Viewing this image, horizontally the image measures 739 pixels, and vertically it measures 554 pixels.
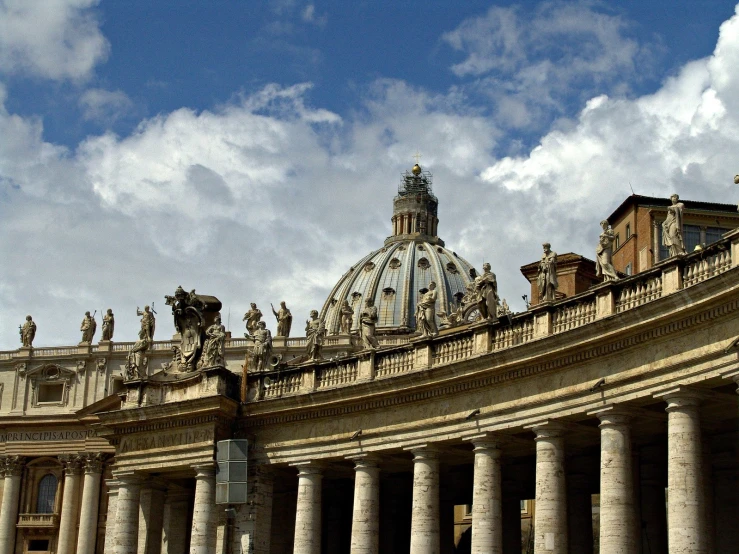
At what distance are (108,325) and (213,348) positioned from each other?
215ft

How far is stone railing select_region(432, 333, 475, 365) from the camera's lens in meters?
43.9

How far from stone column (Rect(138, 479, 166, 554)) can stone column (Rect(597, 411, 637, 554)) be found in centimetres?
2211

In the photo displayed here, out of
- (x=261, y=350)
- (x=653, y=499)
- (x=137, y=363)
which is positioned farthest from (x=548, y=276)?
(x=137, y=363)

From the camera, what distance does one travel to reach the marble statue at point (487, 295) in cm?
4575

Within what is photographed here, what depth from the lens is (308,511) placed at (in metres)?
46.8

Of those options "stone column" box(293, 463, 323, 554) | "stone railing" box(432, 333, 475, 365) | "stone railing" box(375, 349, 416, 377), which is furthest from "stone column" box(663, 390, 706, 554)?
"stone column" box(293, 463, 323, 554)

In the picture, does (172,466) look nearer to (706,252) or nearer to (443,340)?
(443,340)

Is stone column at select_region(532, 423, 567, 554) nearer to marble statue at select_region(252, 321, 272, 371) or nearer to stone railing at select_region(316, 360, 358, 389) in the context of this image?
stone railing at select_region(316, 360, 358, 389)

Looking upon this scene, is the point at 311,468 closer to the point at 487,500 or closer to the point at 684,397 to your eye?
the point at 487,500

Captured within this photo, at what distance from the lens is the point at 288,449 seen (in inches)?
1909

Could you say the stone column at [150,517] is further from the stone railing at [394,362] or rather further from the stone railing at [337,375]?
the stone railing at [394,362]

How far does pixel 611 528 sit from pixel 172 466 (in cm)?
2022

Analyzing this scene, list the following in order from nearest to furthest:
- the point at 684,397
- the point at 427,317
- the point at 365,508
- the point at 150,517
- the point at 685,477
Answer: the point at 685,477 → the point at 684,397 → the point at 365,508 → the point at 427,317 → the point at 150,517

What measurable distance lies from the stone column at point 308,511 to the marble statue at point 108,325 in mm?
69870
